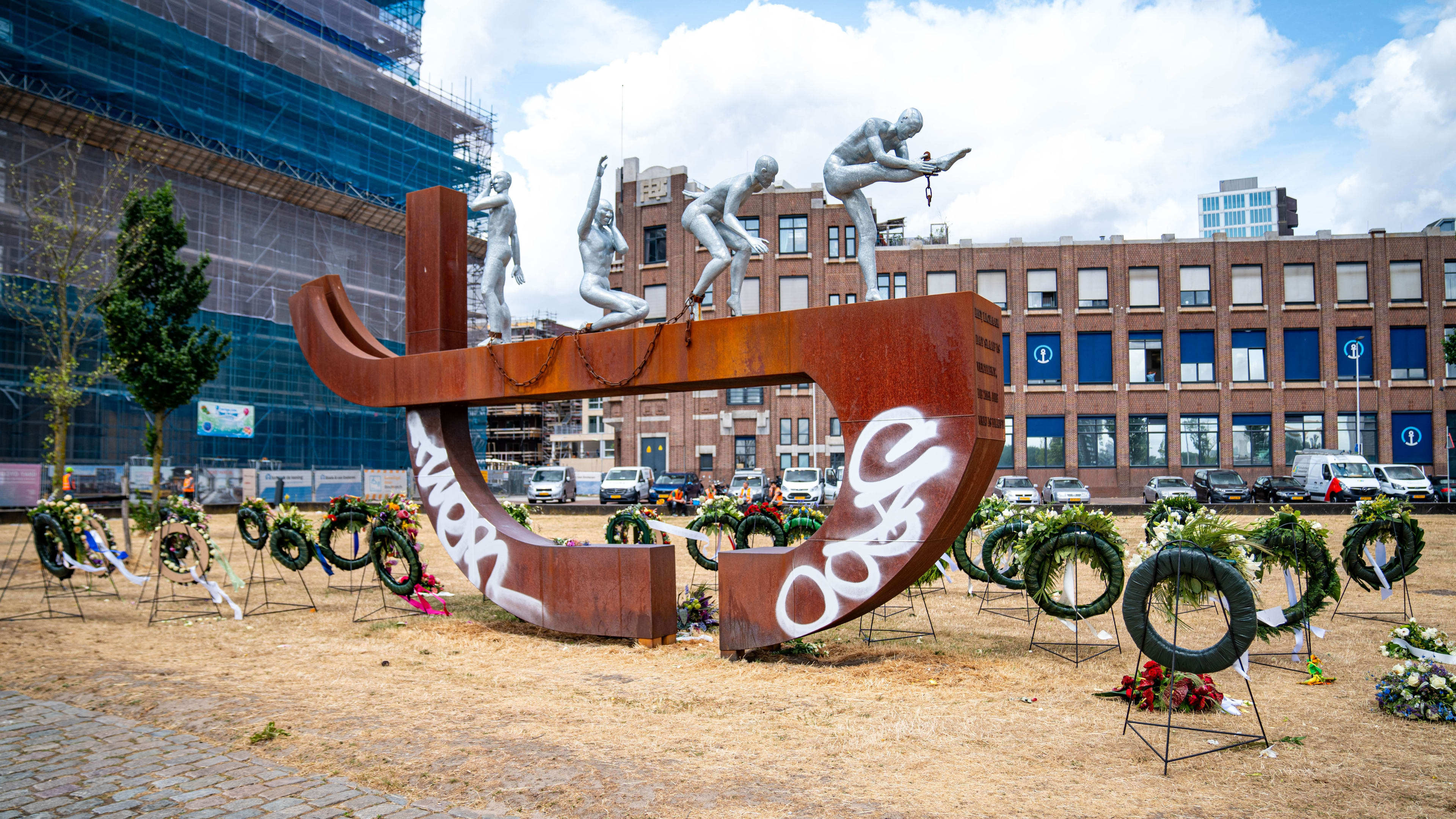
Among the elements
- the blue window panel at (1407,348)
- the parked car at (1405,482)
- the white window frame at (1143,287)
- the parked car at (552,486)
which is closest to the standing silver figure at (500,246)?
the parked car at (552,486)

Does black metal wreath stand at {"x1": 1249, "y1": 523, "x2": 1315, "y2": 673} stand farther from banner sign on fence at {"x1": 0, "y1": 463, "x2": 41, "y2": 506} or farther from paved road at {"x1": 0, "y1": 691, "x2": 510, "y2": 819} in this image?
banner sign on fence at {"x1": 0, "y1": 463, "x2": 41, "y2": 506}

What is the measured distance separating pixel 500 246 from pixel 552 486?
25.4m

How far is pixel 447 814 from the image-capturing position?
197 inches

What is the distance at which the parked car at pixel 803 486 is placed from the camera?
1252 inches

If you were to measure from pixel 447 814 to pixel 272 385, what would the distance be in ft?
114

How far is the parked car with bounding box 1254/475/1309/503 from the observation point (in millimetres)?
34219

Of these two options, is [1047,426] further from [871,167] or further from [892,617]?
[871,167]

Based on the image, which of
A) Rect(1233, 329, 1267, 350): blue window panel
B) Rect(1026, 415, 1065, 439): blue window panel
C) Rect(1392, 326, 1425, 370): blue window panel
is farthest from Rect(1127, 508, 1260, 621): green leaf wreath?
Rect(1392, 326, 1425, 370): blue window panel

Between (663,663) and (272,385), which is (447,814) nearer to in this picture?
(663,663)

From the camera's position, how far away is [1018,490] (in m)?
34.2

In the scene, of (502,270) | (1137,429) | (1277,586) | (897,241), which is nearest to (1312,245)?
(1137,429)

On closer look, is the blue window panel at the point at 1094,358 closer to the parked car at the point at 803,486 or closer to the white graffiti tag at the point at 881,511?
the parked car at the point at 803,486

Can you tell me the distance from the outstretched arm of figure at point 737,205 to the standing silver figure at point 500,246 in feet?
10.2

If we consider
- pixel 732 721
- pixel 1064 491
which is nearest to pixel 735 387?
pixel 732 721
